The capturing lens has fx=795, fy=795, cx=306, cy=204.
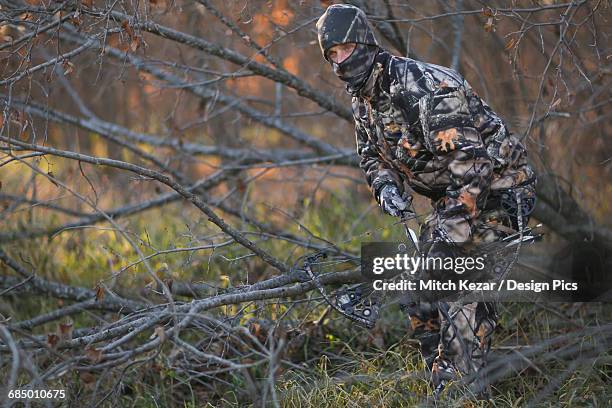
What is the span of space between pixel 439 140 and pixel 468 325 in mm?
944

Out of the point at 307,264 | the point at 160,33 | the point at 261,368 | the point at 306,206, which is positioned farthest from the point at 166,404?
the point at 306,206

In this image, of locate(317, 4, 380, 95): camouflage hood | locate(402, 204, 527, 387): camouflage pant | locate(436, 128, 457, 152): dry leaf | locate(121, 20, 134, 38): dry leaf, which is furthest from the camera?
locate(121, 20, 134, 38): dry leaf

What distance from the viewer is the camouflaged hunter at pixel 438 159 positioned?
11.7ft

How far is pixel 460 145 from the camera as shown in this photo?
3.54m

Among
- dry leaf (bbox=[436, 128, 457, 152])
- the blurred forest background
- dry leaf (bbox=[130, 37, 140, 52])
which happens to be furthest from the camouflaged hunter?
dry leaf (bbox=[130, 37, 140, 52])

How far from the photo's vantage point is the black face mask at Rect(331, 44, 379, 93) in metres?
3.68

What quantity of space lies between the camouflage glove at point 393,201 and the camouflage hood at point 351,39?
1.91ft

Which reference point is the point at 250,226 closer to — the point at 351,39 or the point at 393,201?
the point at 393,201

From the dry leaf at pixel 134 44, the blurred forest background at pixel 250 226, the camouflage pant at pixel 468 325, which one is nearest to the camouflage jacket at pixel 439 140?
the camouflage pant at pixel 468 325

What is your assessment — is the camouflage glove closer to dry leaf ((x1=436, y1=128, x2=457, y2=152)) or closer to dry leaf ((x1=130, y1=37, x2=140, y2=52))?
dry leaf ((x1=436, y1=128, x2=457, y2=152))

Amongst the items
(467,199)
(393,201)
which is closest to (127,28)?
(393,201)

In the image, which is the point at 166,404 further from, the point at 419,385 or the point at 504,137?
the point at 504,137

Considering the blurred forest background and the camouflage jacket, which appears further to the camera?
the blurred forest background

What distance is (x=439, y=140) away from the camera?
3.56 metres
